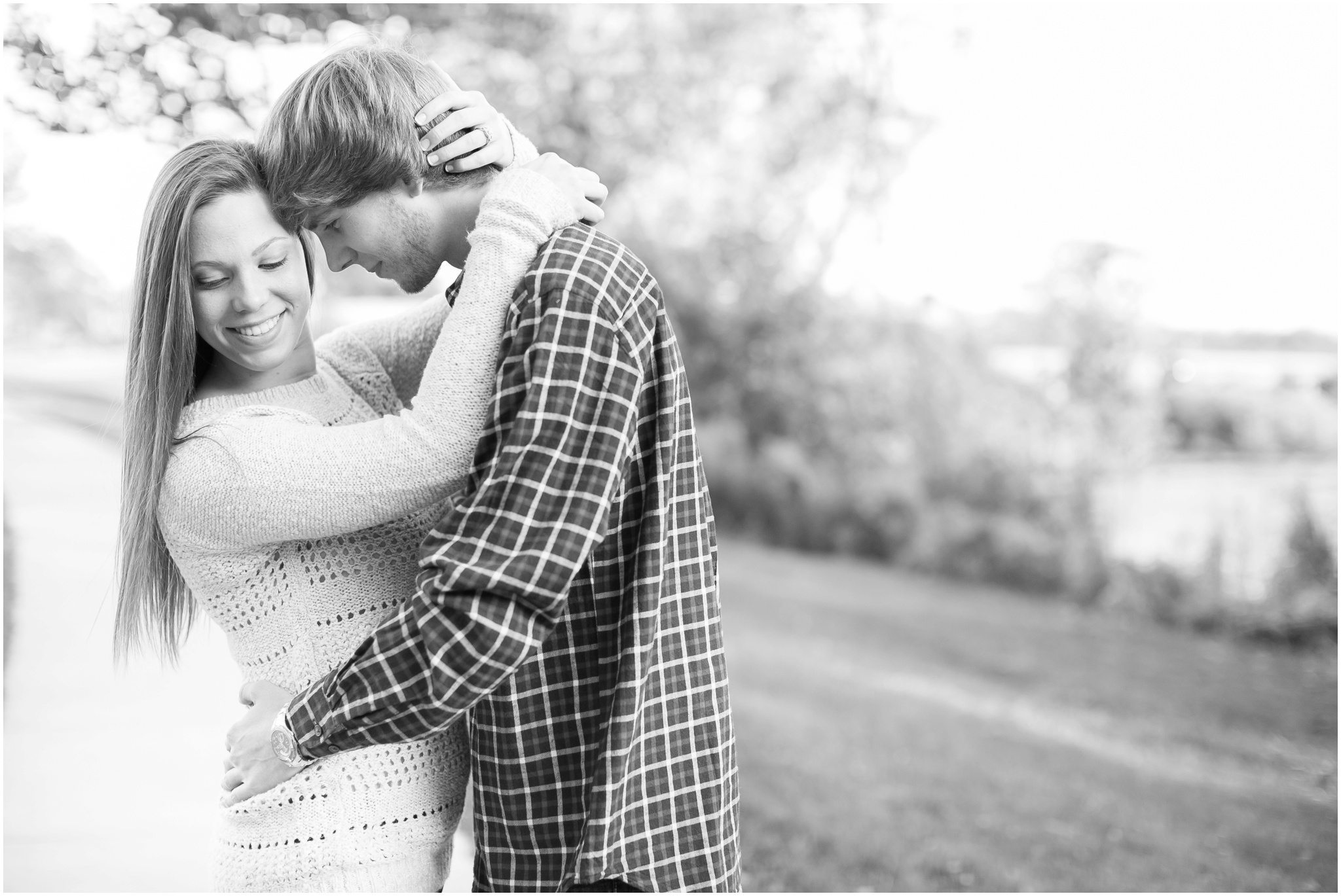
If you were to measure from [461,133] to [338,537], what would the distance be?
0.56 m

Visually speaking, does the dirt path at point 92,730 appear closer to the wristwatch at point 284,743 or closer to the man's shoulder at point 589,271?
the wristwatch at point 284,743

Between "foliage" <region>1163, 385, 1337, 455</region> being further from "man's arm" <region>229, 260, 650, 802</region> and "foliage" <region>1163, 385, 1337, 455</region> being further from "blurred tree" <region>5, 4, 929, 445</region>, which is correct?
"man's arm" <region>229, 260, 650, 802</region>

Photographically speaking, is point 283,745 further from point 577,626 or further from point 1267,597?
point 1267,597

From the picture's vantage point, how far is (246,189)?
5.32ft

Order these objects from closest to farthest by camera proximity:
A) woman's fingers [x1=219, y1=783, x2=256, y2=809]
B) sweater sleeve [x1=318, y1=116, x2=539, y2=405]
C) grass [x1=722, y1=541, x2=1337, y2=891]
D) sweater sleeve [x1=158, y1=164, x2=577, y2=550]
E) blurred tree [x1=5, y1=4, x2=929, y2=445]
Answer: sweater sleeve [x1=158, y1=164, x2=577, y2=550]
woman's fingers [x1=219, y1=783, x2=256, y2=809]
sweater sleeve [x1=318, y1=116, x2=539, y2=405]
grass [x1=722, y1=541, x2=1337, y2=891]
blurred tree [x1=5, y1=4, x2=929, y2=445]

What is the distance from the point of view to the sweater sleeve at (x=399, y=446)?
4.74ft

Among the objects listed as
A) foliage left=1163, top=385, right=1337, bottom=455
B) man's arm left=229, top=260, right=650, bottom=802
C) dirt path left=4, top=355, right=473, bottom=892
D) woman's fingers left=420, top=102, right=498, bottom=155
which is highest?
woman's fingers left=420, top=102, right=498, bottom=155

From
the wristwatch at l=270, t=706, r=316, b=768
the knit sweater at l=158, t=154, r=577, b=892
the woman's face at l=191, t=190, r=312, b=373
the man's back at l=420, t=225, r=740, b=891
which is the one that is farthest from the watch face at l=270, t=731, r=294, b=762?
the woman's face at l=191, t=190, r=312, b=373

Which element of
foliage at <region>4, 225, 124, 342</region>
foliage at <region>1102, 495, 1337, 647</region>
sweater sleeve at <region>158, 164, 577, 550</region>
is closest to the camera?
sweater sleeve at <region>158, 164, 577, 550</region>

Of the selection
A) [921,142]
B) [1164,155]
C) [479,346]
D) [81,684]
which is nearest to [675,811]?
[479,346]

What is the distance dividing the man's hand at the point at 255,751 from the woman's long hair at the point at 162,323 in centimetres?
28

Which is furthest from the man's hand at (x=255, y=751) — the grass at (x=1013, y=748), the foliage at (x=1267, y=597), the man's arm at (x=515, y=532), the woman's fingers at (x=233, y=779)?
the foliage at (x=1267, y=597)

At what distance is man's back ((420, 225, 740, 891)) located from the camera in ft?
4.47

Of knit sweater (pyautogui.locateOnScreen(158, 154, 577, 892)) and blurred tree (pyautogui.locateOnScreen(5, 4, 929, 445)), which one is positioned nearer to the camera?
knit sweater (pyautogui.locateOnScreen(158, 154, 577, 892))
